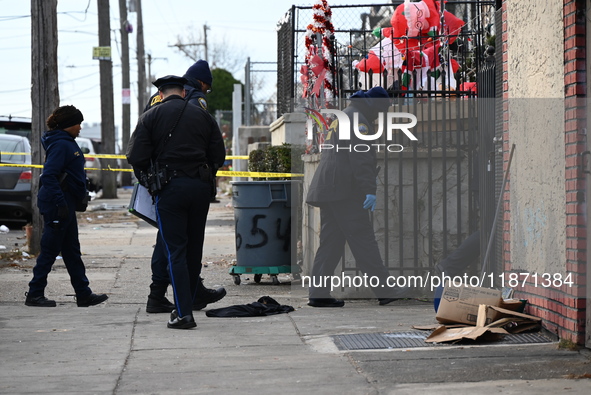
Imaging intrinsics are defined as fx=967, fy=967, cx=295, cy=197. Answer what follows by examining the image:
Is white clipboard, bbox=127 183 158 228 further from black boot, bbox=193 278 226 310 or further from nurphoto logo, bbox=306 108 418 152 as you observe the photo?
nurphoto logo, bbox=306 108 418 152

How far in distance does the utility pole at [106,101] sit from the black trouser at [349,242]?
802 inches

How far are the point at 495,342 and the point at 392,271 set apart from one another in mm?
2476

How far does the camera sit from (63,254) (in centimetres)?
845

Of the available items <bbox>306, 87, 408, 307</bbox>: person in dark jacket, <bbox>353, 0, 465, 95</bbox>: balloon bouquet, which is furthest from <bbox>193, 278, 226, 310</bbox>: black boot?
<bbox>353, 0, 465, 95</bbox>: balloon bouquet

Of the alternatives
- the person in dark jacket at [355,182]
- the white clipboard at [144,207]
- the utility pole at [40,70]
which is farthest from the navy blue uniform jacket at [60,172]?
the utility pole at [40,70]

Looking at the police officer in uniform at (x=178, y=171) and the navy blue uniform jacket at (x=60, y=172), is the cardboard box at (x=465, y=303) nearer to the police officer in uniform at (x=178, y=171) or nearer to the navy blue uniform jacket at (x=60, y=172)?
the police officer in uniform at (x=178, y=171)

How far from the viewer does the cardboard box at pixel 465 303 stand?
661cm

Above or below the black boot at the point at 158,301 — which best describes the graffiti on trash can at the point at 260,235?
above

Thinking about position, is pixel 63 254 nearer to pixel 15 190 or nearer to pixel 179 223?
pixel 179 223

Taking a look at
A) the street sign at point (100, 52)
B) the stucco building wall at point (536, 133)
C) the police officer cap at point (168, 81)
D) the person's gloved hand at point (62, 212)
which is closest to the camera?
the stucco building wall at point (536, 133)

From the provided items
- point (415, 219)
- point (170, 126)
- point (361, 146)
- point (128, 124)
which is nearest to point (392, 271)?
point (415, 219)

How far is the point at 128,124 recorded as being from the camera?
35.2 m

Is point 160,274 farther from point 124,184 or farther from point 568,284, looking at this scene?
point 124,184

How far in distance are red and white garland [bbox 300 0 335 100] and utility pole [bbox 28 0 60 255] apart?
386cm
